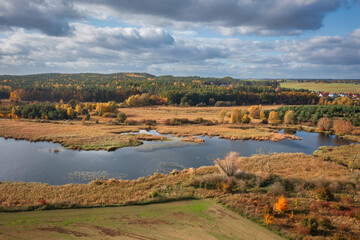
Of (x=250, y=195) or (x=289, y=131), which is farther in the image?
(x=289, y=131)

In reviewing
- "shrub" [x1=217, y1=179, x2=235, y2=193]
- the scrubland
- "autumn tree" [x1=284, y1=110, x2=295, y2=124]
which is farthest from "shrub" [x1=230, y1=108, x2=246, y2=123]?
"shrub" [x1=217, y1=179, x2=235, y2=193]

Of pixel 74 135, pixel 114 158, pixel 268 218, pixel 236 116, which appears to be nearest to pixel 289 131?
pixel 236 116

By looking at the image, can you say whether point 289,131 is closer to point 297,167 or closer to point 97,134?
point 297,167

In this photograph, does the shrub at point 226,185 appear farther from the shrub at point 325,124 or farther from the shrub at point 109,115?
the shrub at point 109,115

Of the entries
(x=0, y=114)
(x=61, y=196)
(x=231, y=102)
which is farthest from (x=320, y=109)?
(x=0, y=114)

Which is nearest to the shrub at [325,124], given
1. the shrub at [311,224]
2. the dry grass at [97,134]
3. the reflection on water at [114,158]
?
the reflection on water at [114,158]

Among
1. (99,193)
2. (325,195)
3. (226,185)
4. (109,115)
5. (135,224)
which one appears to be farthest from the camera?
(109,115)
